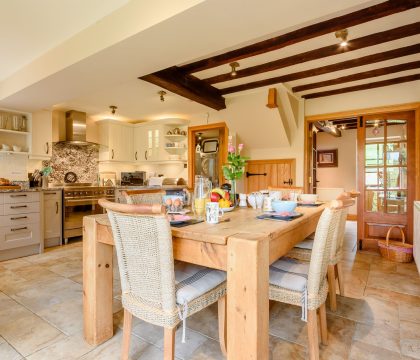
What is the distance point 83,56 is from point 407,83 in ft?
12.9

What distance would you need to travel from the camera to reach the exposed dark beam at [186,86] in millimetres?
3002

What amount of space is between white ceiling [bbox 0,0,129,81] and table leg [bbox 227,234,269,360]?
199 centimetres

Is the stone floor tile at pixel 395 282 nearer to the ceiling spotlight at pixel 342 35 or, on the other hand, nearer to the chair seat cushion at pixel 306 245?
the chair seat cushion at pixel 306 245

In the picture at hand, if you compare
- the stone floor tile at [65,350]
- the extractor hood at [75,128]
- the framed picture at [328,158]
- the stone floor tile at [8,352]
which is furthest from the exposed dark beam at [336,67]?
the framed picture at [328,158]

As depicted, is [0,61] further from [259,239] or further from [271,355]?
[271,355]

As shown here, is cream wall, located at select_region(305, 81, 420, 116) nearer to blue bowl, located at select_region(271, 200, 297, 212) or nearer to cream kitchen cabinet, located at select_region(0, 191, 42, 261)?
blue bowl, located at select_region(271, 200, 297, 212)

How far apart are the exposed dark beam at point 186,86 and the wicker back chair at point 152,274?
2161 mm

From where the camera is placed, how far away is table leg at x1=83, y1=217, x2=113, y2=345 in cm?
152

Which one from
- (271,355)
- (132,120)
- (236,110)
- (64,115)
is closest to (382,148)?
(236,110)

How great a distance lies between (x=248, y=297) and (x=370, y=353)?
1.06 m

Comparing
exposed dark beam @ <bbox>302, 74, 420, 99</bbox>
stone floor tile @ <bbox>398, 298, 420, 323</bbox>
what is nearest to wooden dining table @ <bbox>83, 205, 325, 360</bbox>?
stone floor tile @ <bbox>398, 298, 420, 323</bbox>

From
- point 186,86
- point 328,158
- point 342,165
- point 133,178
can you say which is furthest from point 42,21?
point 342,165

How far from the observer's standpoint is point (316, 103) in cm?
416

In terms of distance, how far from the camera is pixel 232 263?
1.03 meters
